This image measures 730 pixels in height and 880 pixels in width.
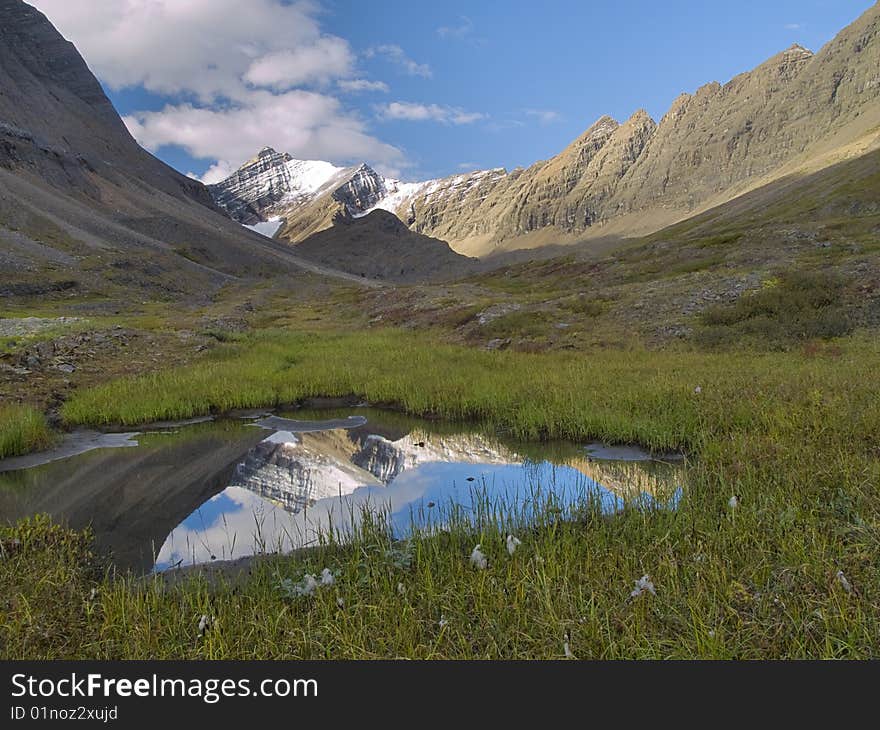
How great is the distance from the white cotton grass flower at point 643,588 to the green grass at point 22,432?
44.9 feet

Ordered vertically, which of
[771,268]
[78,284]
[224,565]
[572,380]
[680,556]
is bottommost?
[224,565]

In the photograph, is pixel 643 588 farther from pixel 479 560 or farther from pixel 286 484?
pixel 286 484

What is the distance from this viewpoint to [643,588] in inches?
205

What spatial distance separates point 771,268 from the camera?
32.8 m

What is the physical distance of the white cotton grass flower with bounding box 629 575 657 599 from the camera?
5.11 m

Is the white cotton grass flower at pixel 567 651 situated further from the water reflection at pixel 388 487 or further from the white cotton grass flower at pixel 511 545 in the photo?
the water reflection at pixel 388 487

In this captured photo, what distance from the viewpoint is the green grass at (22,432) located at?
498 inches

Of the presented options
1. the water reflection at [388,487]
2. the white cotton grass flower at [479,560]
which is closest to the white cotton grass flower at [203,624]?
the water reflection at [388,487]

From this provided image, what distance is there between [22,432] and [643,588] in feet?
46.1

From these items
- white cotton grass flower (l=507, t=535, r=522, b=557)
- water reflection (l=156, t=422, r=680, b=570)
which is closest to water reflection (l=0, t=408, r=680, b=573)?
water reflection (l=156, t=422, r=680, b=570)

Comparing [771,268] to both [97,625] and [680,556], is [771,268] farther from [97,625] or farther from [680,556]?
[97,625]

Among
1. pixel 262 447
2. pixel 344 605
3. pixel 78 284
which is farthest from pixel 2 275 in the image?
pixel 344 605

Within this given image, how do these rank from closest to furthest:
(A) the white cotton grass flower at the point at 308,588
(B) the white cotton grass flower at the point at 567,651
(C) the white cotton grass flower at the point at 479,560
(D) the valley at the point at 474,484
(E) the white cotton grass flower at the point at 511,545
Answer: (B) the white cotton grass flower at the point at 567,651
(D) the valley at the point at 474,484
(A) the white cotton grass flower at the point at 308,588
(C) the white cotton grass flower at the point at 479,560
(E) the white cotton grass flower at the point at 511,545

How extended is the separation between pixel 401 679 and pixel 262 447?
1155 cm
